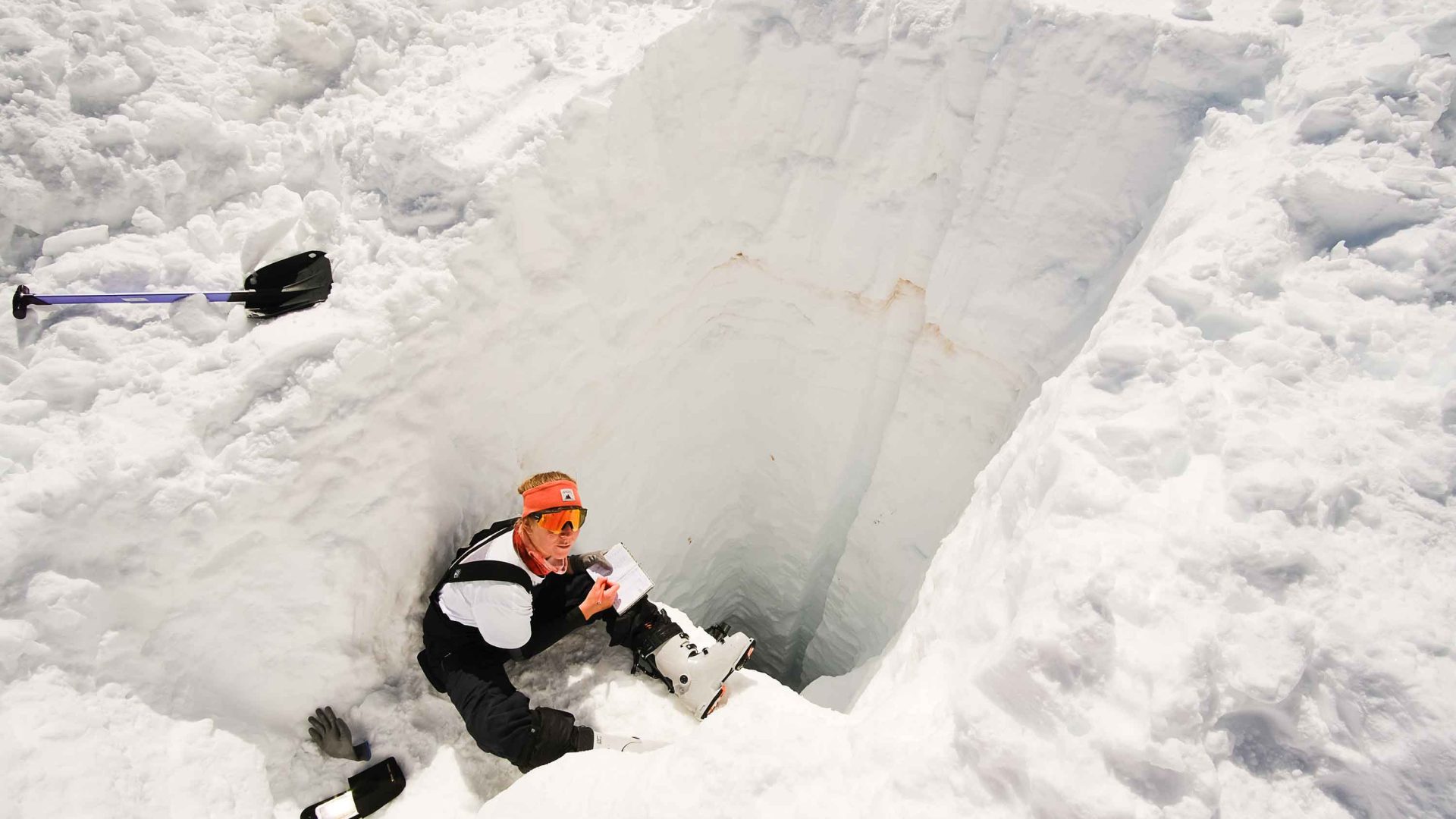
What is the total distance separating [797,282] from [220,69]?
10.5 ft

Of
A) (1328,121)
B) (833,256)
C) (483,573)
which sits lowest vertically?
(483,573)

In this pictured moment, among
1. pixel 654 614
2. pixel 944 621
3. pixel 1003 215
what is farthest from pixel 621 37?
pixel 944 621

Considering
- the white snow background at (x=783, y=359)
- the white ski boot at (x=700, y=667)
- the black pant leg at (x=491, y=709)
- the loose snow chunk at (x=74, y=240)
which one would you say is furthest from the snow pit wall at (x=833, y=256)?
the loose snow chunk at (x=74, y=240)

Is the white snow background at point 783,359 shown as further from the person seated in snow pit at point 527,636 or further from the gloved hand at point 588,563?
the gloved hand at point 588,563

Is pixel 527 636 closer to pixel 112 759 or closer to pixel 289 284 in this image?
pixel 112 759

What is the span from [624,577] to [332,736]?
1341 millimetres

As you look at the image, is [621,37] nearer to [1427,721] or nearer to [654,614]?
[654,614]

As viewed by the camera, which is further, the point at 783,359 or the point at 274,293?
the point at 783,359

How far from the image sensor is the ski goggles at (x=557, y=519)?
3088 mm

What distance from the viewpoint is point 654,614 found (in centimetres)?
357

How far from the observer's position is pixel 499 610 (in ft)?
9.79

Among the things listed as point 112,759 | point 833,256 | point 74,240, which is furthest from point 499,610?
point 833,256

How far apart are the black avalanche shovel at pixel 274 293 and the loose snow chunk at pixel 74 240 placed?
22cm

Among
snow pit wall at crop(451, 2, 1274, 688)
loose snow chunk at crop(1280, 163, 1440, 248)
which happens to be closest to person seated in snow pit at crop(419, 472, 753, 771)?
snow pit wall at crop(451, 2, 1274, 688)
